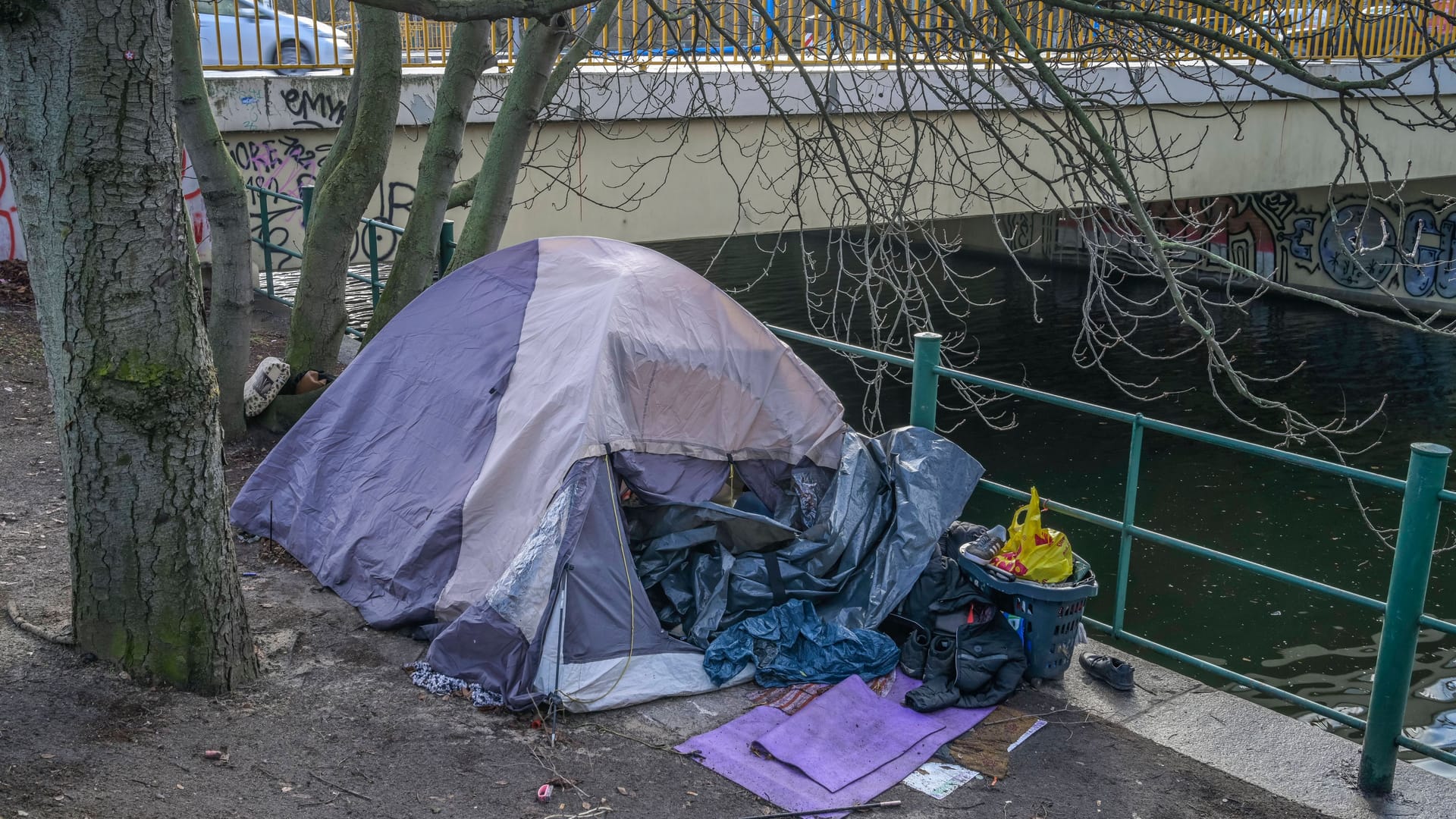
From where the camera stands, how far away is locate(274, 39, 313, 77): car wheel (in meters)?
8.99

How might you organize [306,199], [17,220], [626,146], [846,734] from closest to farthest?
[846,734], [306,199], [17,220], [626,146]

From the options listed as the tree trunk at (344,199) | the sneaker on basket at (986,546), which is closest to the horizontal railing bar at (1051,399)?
the sneaker on basket at (986,546)

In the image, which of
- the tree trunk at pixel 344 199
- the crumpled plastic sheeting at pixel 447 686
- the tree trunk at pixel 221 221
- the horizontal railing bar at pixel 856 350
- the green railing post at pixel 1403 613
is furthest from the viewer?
the tree trunk at pixel 344 199

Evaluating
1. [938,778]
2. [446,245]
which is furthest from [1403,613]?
[446,245]

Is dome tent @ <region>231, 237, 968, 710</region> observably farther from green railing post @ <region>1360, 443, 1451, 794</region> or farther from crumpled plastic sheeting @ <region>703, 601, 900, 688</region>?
green railing post @ <region>1360, 443, 1451, 794</region>

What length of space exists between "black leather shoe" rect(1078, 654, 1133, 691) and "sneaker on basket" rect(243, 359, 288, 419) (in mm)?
4946

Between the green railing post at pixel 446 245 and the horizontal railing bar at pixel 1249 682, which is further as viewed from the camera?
the green railing post at pixel 446 245

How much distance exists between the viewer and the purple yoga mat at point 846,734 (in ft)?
13.2

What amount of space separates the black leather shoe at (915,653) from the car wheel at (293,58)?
21.5 ft

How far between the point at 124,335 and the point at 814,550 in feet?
8.67

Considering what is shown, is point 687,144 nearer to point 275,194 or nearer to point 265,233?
point 275,194

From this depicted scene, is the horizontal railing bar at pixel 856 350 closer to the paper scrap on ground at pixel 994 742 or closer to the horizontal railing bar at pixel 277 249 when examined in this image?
the paper scrap on ground at pixel 994 742

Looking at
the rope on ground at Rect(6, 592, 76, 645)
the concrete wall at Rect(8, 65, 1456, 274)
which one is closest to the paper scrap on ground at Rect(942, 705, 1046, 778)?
the rope on ground at Rect(6, 592, 76, 645)

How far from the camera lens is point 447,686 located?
439cm
